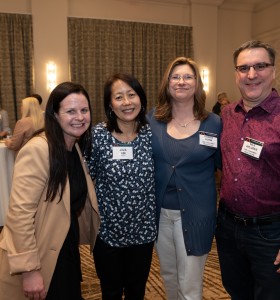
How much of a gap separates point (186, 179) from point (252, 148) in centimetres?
39

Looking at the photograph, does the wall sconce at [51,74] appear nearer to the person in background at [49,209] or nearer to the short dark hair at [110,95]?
the short dark hair at [110,95]

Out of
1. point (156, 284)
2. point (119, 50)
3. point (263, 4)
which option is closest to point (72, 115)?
point (156, 284)

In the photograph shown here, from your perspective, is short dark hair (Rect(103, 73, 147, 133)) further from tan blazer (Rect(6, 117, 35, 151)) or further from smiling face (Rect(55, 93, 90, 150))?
tan blazer (Rect(6, 117, 35, 151))

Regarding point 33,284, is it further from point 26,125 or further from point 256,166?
point 26,125

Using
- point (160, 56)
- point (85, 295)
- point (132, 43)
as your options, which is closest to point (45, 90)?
point (132, 43)

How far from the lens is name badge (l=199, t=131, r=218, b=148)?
174 cm

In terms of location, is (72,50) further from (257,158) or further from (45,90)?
(257,158)

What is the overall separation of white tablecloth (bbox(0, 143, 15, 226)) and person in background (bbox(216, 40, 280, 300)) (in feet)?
9.66

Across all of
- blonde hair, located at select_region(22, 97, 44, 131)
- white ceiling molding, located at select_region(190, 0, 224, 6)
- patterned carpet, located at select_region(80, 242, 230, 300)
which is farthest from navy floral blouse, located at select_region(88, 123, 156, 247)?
white ceiling molding, located at select_region(190, 0, 224, 6)

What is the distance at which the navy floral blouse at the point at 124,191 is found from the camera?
1697 mm

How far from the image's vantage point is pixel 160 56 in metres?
7.70

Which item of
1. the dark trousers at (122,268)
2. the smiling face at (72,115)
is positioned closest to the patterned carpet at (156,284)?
the dark trousers at (122,268)

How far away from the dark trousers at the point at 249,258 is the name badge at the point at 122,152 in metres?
0.60

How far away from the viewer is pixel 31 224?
4.48 feet
